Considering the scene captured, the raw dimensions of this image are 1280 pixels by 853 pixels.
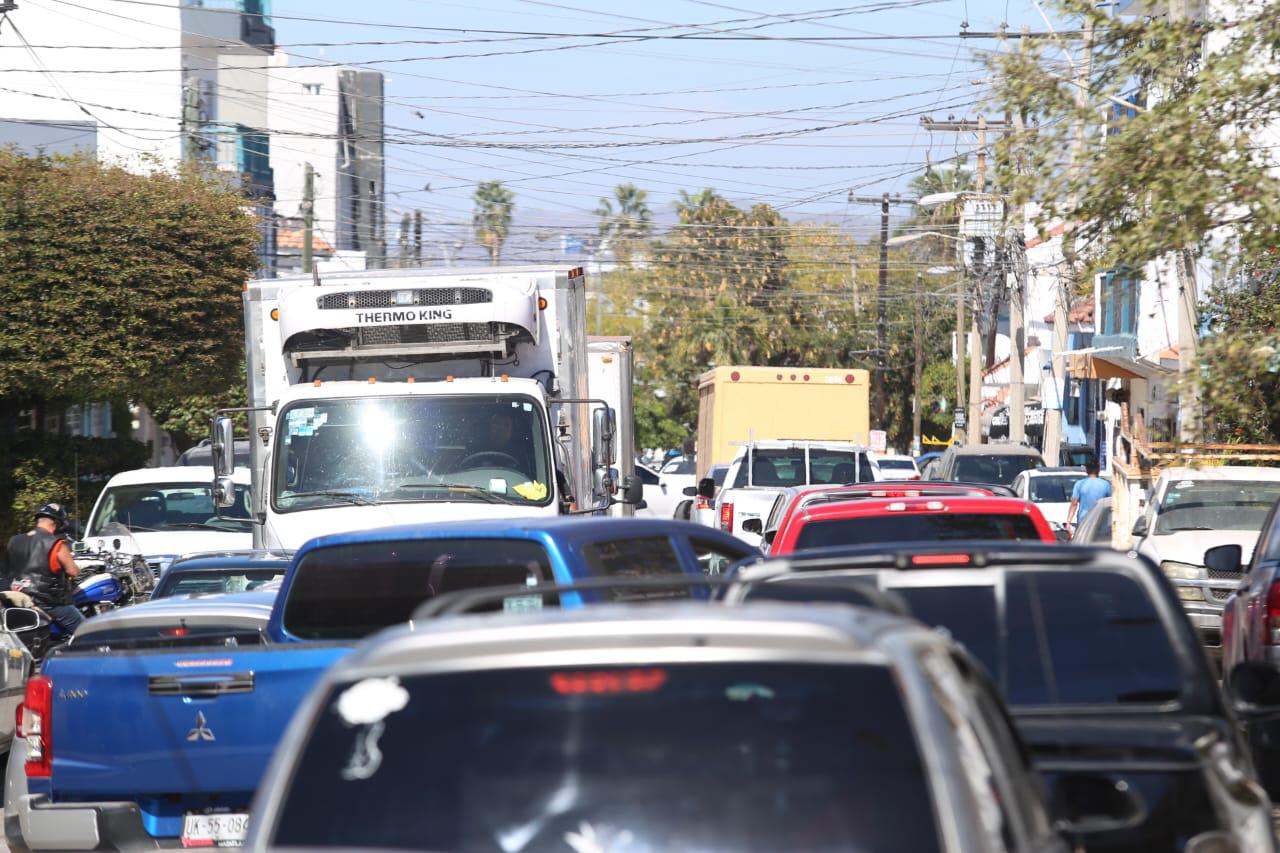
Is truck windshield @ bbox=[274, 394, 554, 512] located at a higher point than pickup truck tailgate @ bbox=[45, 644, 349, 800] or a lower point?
higher

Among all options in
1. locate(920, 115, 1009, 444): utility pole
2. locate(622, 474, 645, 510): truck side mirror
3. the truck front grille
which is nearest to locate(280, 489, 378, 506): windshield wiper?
the truck front grille

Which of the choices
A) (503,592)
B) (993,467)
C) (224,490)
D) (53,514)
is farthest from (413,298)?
(993,467)

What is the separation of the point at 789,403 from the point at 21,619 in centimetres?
2070

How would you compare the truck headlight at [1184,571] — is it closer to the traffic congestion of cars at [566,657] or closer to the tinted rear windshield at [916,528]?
the traffic congestion of cars at [566,657]

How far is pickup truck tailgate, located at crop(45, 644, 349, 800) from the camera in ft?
22.4

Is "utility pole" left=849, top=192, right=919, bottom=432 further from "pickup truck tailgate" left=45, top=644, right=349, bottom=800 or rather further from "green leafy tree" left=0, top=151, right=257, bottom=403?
"pickup truck tailgate" left=45, top=644, right=349, bottom=800

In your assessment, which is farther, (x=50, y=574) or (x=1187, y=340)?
(x=1187, y=340)

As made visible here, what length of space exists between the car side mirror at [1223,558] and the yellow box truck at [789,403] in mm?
20683

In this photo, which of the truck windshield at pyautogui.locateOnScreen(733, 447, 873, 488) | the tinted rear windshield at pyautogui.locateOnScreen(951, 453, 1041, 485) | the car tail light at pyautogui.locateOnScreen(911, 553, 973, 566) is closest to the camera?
the car tail light at pyautogui.locateOnScreen(911, 553, 973, 566)

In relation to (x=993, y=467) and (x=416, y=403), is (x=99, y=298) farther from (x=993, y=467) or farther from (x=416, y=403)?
(x=993, y=467)

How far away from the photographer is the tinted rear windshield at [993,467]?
3094cm

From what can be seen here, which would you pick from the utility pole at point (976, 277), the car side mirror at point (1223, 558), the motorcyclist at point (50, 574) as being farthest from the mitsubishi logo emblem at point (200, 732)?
the utility pole at point (976, 277)

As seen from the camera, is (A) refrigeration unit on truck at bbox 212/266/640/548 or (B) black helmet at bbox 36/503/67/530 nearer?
(A) refrigeration unit on truck at bbox 212/266/640/548

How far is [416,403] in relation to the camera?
14078 mm
